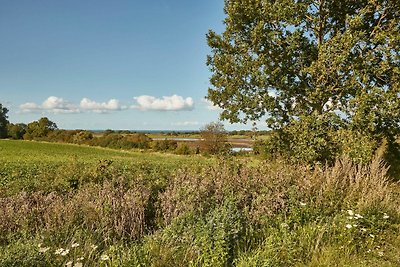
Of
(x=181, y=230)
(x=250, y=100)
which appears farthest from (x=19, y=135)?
(x=181, y=230)

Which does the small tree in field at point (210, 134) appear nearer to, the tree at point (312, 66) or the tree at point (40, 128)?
the tree at point (312, 66)

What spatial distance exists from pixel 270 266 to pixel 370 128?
7613 millimetres

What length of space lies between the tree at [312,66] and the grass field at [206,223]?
4.17 meters

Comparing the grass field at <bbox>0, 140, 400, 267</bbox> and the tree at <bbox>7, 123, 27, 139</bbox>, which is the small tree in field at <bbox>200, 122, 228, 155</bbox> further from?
the tree at <bbox>7, 123, 27, 139</bbox>

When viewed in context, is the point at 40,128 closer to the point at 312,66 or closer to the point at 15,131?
the point at 15,131

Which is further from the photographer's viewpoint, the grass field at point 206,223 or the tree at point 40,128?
the tree at point 40,128

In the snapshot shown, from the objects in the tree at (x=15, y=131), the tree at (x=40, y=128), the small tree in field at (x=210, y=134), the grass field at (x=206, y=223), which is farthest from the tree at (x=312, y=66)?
the tree at (x=15, y=131)

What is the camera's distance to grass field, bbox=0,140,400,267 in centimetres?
402

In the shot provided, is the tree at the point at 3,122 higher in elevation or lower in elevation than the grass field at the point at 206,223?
higher

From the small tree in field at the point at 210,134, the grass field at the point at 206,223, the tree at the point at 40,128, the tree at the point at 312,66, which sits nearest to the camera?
the grass field at the point at 206,223

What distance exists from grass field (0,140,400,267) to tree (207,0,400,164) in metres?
4.17

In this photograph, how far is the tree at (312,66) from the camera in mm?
10016

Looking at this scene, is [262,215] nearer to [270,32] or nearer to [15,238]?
[15,238]

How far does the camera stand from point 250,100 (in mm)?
11508
